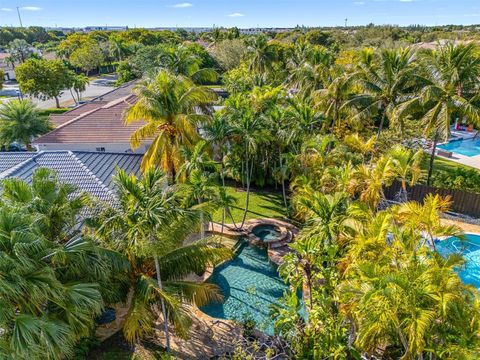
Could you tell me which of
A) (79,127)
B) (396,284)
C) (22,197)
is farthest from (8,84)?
(396,284)

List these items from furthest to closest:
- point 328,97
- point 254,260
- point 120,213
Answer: point 328,97 → point 254,260 → point 120,213

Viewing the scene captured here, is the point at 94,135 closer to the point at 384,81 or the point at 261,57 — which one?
the point at 384,81

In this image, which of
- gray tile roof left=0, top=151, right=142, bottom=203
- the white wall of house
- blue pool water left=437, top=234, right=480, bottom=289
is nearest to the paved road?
the white wall of house

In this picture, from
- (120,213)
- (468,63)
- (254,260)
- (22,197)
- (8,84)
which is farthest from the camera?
(8,84)

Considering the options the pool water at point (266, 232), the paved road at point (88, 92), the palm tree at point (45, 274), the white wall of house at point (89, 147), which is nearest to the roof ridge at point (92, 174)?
the palm tree at point (45, 274)

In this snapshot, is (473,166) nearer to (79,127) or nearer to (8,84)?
(79,127)
